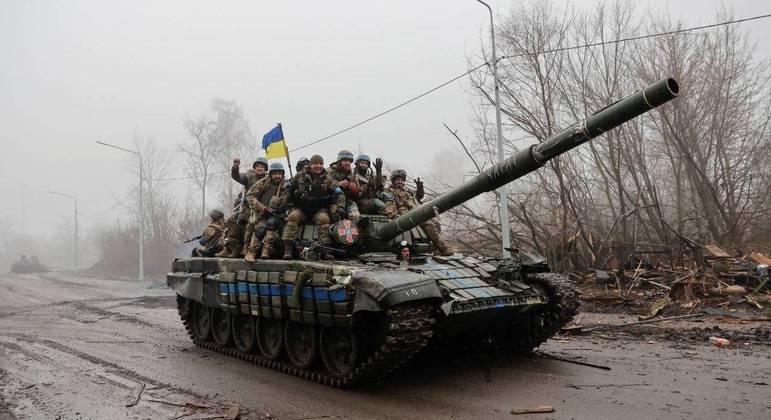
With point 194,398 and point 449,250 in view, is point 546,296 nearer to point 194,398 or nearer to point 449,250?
point 449,250

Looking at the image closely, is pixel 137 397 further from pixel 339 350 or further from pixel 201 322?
pixel 201 322

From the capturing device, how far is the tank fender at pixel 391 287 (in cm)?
619

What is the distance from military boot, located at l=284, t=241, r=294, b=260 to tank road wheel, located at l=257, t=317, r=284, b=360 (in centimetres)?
97

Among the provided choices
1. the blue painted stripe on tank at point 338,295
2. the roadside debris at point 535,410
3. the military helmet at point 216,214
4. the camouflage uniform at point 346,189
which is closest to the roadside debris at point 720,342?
the roadside debris at point 535,410

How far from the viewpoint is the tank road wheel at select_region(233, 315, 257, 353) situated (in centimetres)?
914

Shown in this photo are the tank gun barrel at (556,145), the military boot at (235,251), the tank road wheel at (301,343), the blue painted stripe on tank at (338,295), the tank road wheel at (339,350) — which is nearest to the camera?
the tank gun barrel at (556,145)

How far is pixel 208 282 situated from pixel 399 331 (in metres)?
4.91

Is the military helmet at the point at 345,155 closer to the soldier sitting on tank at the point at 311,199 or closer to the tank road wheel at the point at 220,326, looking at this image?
the soldier sitting on tank at the point at 311,199

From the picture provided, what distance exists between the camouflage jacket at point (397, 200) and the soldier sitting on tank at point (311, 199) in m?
0.84

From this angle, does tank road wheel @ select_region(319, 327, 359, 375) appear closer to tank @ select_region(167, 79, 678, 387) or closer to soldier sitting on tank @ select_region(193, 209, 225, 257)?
tank @ select_region(167, 79, 678, 387)

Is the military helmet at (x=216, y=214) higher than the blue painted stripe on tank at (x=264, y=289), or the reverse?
the military helmet at (x=216, y=214)

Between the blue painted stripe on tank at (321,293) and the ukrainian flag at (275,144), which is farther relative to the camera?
the ukrainian flag at (275,144)

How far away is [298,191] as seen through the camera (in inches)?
345

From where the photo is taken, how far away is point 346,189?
9133 mm
